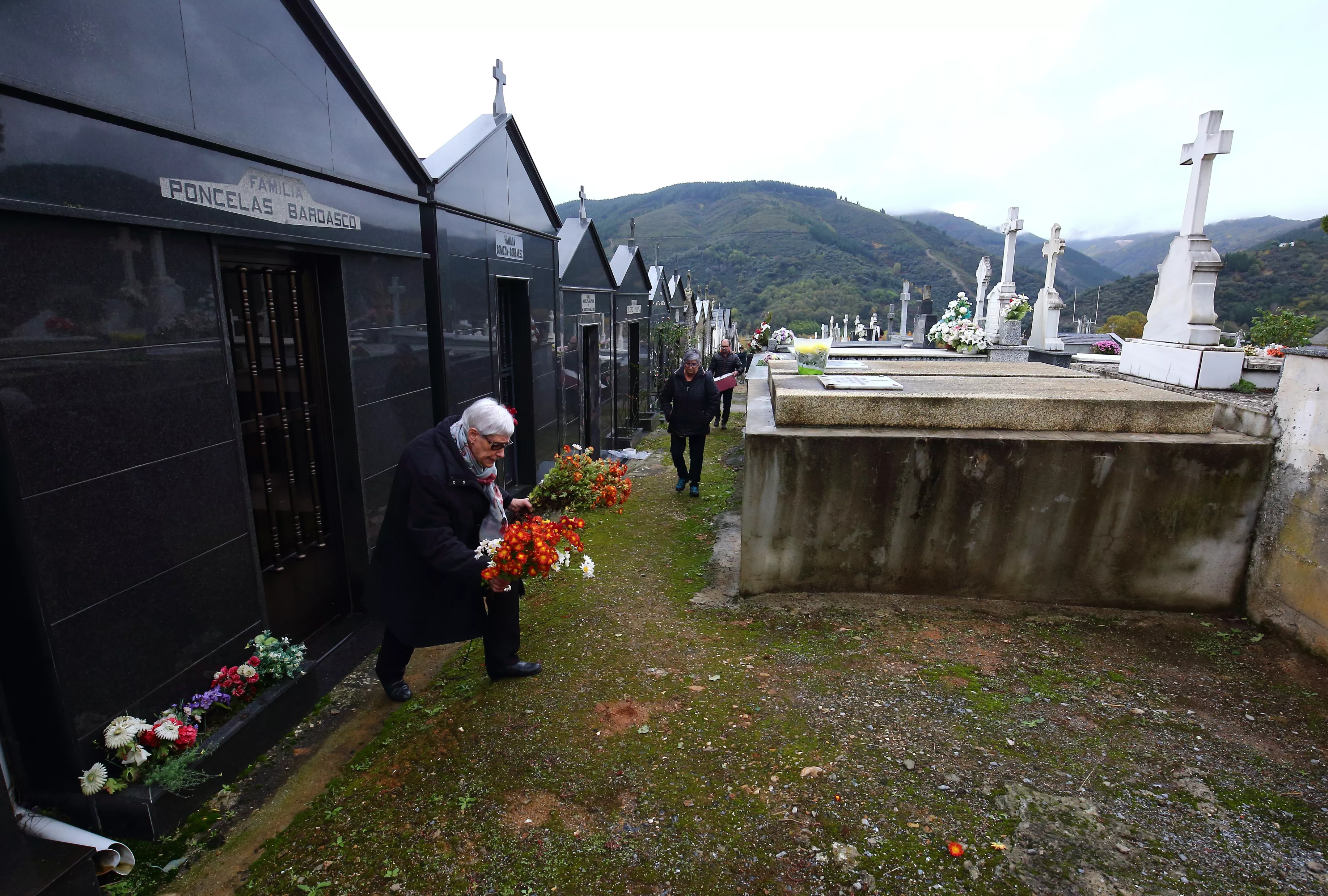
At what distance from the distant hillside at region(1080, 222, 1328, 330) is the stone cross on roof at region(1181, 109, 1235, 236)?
40668mm

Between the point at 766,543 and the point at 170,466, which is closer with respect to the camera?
the point at 170,466

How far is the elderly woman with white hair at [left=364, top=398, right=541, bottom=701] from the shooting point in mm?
3273

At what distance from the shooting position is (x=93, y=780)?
2.66m

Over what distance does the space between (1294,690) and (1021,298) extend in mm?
9606

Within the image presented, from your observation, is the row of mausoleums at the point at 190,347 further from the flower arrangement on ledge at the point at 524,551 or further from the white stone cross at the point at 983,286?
the white stone cross at the point at 983,286

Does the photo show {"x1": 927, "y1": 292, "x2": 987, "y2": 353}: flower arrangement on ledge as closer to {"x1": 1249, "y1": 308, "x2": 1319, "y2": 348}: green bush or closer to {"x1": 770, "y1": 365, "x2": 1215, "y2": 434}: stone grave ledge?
{"x1": 770, "y1": 365, "x2": 1215, "y2": 434}: stone grave ledge

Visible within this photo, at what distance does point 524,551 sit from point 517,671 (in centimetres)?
122

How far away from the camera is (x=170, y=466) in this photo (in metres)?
3.06

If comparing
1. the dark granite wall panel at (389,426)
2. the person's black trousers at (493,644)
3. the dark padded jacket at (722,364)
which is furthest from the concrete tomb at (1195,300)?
the dark granite wall panel at (389,426)

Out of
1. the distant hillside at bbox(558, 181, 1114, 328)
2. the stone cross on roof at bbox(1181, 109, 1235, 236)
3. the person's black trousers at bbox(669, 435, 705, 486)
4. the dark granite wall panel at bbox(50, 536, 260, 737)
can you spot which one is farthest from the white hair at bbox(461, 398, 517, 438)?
the distant hillside at bbox(558, 181, 1114, 328)

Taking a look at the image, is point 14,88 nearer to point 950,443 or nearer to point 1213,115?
point 950,443

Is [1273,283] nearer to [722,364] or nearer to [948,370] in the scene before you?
[722,364]

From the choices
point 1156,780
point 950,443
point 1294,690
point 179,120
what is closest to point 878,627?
point 950,443

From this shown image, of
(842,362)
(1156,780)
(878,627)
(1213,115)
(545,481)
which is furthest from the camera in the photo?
(842,362)
